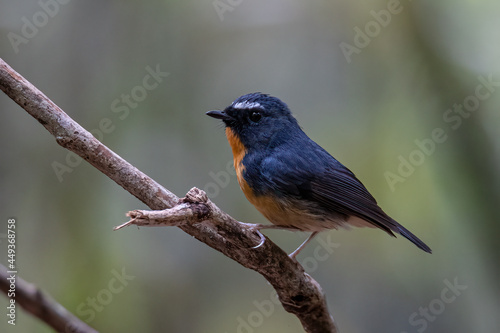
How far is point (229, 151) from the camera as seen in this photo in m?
4.41

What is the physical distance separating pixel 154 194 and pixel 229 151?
1964mm

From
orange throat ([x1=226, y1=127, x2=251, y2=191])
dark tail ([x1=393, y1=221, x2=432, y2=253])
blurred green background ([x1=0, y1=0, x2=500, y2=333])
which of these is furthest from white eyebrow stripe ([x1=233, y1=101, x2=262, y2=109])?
dark tail ([x1=393, y1=221, x2=432, y2=253])

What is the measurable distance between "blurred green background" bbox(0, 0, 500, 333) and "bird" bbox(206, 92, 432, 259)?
0.86 m

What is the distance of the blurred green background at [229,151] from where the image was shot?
13.0ft

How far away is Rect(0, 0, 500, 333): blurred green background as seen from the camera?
3973 mm

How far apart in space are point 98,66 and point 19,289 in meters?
3.10

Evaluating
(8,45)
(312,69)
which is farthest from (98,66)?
(312,69)

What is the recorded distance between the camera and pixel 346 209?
127 inches

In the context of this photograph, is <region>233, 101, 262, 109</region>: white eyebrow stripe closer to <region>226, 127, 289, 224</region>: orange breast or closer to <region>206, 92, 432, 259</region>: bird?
<region>206, 92, 432, 259</region>: bird

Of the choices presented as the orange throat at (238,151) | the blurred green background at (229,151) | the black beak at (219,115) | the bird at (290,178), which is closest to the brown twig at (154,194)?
the bird at (290,178)

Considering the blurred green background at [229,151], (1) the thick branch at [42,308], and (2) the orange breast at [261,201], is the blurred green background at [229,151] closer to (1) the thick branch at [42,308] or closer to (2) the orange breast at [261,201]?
(2) the orange breast at [261,201]

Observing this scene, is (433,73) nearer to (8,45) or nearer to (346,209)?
(346,209)

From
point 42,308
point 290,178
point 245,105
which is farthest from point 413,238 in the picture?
point 42,308

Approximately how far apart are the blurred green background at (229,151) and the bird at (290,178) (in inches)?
33.8
